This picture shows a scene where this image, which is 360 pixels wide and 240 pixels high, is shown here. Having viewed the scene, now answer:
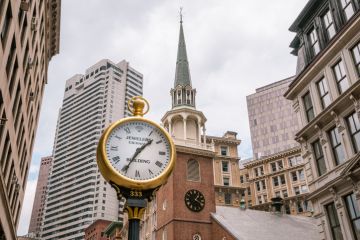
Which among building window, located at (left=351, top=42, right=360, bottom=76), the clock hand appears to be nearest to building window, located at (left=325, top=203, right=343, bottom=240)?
building window, located at (left=351, top=42, right=360, bottom=76)

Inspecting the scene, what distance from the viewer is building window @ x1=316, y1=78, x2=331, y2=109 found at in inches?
787

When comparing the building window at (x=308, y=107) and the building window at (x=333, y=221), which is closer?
the building window at (x=333, y=221)

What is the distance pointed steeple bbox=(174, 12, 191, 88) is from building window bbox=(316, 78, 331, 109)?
97.5 feet

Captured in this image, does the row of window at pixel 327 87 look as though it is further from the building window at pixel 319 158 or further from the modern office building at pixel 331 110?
the building window at pixel 319 158

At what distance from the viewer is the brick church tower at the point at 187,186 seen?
121ft

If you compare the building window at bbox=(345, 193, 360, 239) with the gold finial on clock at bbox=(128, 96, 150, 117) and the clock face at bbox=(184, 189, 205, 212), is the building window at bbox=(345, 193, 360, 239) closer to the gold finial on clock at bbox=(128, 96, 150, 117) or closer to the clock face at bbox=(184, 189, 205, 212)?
Result: the gold finial on clock at bbox=(128, 96, 150, 117)

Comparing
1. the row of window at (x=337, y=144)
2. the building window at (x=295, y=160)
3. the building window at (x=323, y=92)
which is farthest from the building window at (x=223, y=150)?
the building window at (x=323, y=92)

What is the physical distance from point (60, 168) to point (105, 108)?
3481cm

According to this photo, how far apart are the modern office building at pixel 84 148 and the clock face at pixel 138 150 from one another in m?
139

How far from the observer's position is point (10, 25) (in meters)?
20.1

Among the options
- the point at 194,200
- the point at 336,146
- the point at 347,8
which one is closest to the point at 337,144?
the point at 336,146

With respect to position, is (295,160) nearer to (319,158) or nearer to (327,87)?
(319,158)

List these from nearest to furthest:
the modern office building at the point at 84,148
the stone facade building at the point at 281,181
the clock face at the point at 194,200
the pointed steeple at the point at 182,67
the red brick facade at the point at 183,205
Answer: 1. the red brick facade at the point at 183,205
2. the clock face at the point at 194,200
3. the pointed steeple at the point at 182,67
4. the stone facade building at the point at 281,181
5. the modern office building at the point at 84,148

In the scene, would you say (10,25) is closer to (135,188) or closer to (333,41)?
(333,41)
